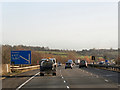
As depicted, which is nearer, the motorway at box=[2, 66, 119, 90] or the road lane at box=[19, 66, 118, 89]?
the motorway at box=[2, 66, 119, 90]

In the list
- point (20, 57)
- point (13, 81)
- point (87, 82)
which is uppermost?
point (20, 57)

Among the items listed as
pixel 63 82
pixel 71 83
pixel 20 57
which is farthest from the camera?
pixel 20 57

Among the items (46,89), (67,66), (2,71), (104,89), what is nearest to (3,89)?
(46,89)

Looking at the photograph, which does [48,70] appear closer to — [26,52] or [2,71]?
[2,71]

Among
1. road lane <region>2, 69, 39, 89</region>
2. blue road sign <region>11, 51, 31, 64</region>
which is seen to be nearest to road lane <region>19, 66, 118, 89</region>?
road lane <region>2, 69, 39, 89</region>

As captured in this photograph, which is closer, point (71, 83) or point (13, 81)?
point (71, 83)

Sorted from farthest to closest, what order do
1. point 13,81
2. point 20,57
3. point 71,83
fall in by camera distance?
1. point 20,57
2. point 13,81
3. point 71,83

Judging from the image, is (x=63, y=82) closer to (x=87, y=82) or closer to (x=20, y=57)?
(x=87, y=82)

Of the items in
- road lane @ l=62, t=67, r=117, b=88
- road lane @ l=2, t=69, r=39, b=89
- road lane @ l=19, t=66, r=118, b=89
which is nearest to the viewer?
road lane @ l=62, t=67, r=117, b=88

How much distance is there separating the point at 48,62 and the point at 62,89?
58.1 ft

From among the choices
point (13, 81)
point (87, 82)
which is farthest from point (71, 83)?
point (13, 81)

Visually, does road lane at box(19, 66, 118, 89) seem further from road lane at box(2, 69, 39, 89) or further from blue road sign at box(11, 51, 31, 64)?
blue road sign at box(11, 51, 31, 64)

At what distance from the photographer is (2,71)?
130ft

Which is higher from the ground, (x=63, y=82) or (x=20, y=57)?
(x=20, y=57)
